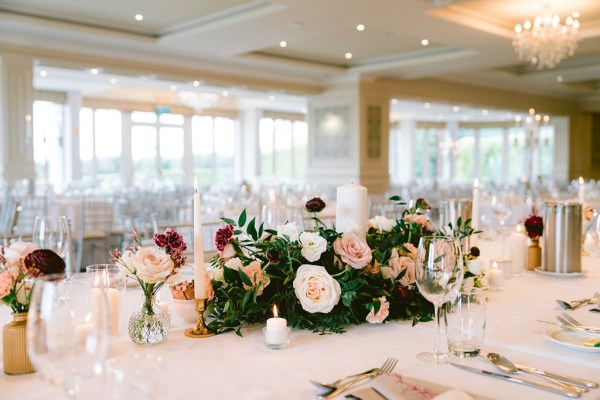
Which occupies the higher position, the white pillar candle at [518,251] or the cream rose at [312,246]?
the cream rose at [312,246]

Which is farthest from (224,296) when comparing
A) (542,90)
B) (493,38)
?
(542,90)

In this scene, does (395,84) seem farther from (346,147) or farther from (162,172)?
(162,172)

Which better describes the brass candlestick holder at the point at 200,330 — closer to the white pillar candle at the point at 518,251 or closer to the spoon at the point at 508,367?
the spoon at the point at 508,367

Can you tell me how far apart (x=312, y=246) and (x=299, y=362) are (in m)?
0.33

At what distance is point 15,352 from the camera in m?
1.24

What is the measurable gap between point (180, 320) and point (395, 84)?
11291 millimetres

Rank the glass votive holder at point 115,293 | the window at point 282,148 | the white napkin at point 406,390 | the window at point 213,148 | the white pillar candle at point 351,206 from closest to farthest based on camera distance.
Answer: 1. the white napkin at point 406,390
2. the glass votive holder at point 115,293
3. the white pillar candle at point 351,206
4. the window at point 213,148
5. the window at point 282,148

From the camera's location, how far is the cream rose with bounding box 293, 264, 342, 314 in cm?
149

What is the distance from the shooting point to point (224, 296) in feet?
5.17

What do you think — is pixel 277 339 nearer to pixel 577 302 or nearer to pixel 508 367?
pixel 508 367

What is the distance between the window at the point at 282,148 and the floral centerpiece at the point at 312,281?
1763 cm

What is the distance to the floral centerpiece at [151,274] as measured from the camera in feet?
4.59

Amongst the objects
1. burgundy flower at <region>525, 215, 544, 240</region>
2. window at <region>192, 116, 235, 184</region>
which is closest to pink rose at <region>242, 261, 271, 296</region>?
burgundy flower at <region>525, 215, 544, 240</region>

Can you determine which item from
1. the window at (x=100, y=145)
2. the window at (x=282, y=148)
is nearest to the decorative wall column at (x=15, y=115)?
the window at (x=100, y=145)
